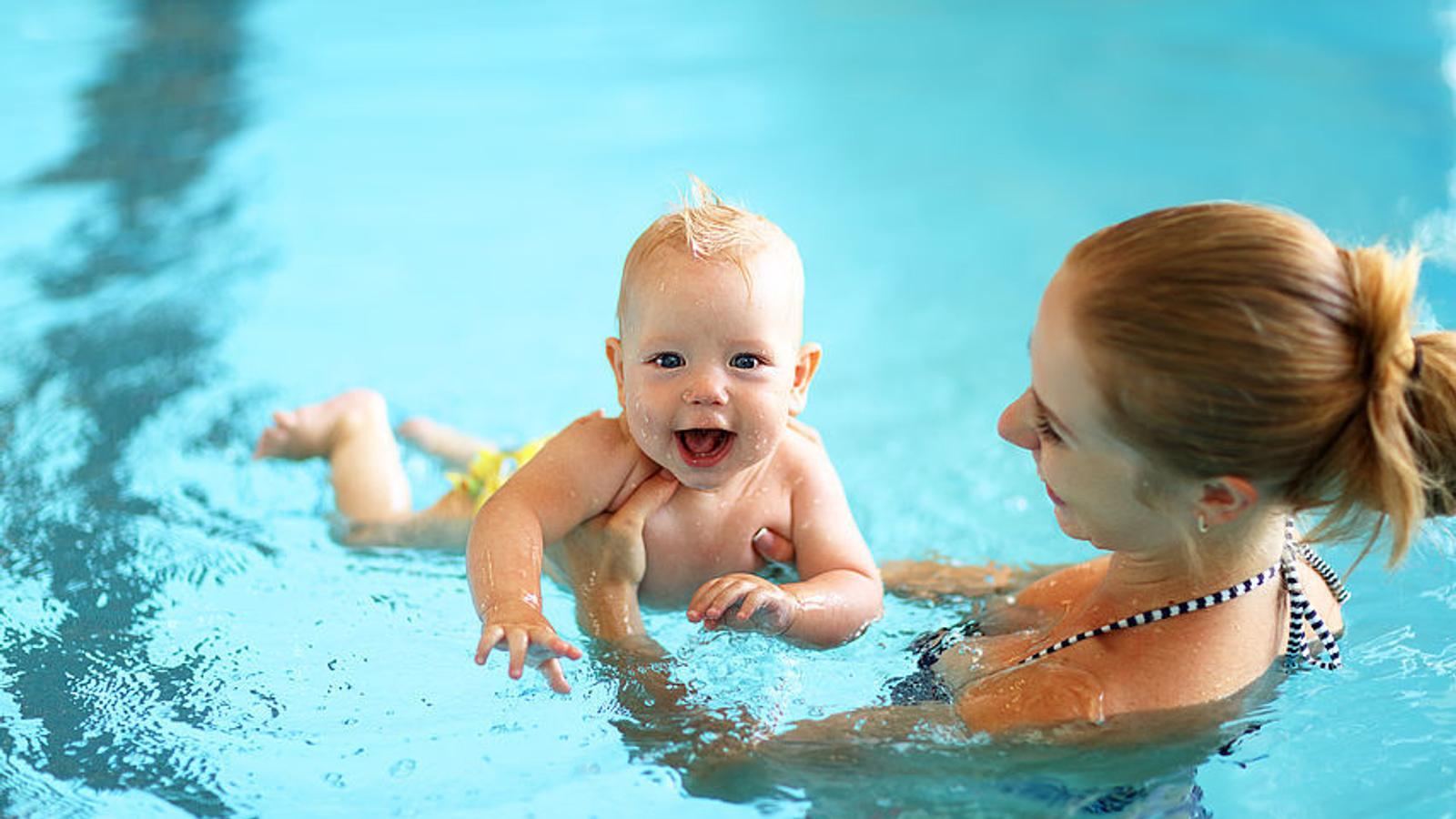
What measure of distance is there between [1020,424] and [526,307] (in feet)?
8.15

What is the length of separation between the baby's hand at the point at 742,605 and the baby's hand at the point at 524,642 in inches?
6.6

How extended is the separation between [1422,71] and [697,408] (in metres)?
4.33

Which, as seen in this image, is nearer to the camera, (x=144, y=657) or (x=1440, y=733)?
(x=1440, y=733)

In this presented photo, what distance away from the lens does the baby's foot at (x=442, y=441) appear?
3139mm

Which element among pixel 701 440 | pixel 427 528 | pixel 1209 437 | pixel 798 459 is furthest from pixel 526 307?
pixel 1209 437

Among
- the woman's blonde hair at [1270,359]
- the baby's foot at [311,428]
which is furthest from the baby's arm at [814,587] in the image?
the baby's foot at [311,428]

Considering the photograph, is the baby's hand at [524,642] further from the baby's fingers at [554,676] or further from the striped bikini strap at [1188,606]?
the striped bikini strap at [1188,606]

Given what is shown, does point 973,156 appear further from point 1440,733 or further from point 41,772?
point 41,772

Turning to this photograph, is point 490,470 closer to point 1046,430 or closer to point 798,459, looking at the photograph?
point 798,459

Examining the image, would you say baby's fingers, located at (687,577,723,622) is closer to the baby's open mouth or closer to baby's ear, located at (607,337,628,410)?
the baby's open mouth

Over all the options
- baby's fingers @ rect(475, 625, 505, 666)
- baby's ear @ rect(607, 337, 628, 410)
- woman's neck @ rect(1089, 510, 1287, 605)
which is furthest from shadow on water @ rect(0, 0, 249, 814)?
woman's neck @ rect(1089, 510, 1287, 605)

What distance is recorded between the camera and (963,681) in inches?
80.5

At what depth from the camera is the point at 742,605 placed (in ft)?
6.12

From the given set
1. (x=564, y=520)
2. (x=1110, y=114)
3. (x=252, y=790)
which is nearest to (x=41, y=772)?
(x=252, y=790)
